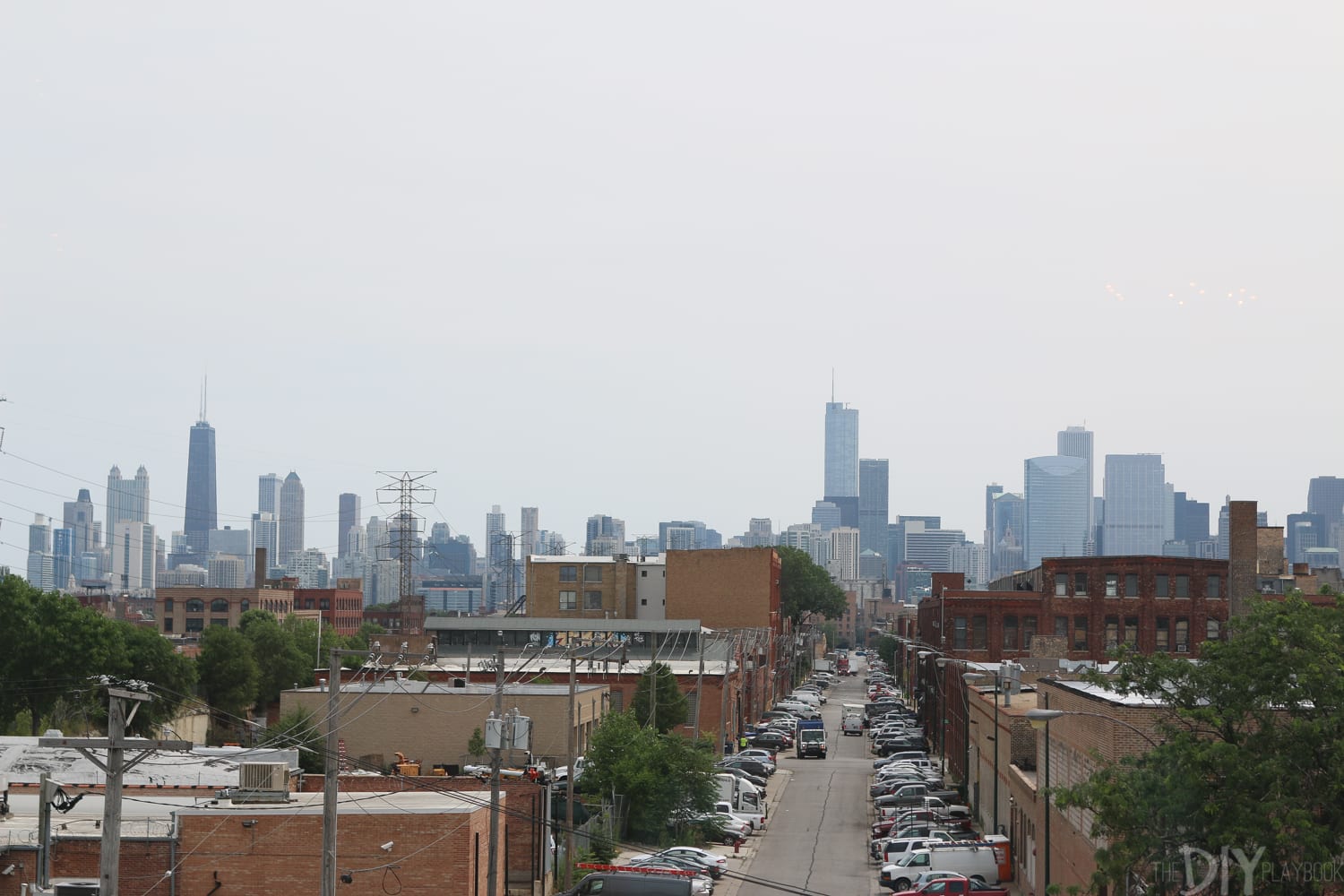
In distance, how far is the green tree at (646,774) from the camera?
55.2 metres

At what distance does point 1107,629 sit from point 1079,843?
6986cm

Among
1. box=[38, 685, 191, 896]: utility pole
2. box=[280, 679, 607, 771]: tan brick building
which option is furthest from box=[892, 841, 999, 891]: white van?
box=[38, 685, 191, 896]: utility pole

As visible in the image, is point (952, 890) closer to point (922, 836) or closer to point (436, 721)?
point (922, 836)

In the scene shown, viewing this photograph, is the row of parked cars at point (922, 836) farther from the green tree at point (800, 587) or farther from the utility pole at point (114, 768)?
the green tree at point (800, 587)

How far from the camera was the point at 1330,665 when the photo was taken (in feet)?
83.8

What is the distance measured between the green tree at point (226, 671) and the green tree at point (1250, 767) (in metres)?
75.8

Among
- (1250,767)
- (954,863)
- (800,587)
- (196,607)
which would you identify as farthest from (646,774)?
(196,607)

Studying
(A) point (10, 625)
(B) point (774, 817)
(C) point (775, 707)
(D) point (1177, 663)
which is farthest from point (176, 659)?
(D) point (1177, 663)

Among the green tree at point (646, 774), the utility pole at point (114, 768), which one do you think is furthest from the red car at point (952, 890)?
the utility pole at point (114, 768)

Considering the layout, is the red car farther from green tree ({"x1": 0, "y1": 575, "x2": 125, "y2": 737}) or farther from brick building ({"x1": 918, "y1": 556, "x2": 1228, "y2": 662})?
brick building ({"x1": 918, "y1": 556, "x2": 1228, "y2": 662})

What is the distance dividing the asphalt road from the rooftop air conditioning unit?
52.6 feet

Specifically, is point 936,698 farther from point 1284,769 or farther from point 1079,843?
point 1284,769

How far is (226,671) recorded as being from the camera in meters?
94.3

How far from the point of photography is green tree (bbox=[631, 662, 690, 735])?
7706 cm
